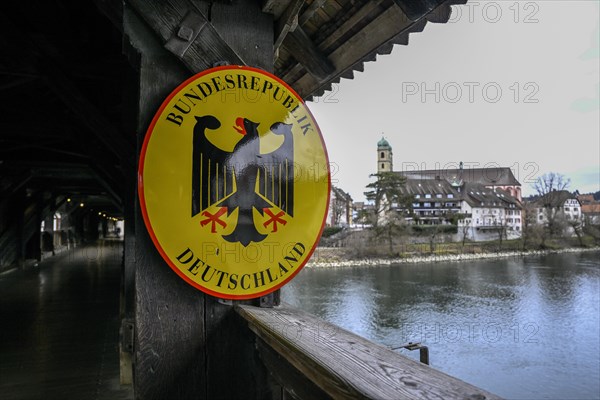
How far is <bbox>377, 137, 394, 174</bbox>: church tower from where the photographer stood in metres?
93.4

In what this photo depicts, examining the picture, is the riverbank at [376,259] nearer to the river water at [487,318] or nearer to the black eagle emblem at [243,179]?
the river water at [487,318]

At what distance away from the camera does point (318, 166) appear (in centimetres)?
180

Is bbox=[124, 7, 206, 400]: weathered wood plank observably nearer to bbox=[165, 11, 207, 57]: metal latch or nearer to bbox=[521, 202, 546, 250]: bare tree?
bbox=[165, 11, 207, 57]: metal latch

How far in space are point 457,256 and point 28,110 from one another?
4949 centimetres

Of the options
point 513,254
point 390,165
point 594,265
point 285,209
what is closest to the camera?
point 285,209

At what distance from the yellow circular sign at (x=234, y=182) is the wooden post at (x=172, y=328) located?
0.28ft

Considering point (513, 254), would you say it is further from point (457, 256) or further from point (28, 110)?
point (28, 110)

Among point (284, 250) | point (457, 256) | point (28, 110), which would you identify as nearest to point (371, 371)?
point (284, 250)

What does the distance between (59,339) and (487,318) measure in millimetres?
22788

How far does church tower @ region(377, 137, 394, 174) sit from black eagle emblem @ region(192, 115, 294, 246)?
306ft

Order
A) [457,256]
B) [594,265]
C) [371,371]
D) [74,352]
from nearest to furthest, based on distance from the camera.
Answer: [371,371] → [74,352] → [594,265] → [457,256]

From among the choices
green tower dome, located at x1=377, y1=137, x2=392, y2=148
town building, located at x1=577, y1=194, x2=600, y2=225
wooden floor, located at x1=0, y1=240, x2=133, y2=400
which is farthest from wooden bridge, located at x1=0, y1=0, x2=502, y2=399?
green tower dome, located at x1=377, y1=137, x2=392, y2=148

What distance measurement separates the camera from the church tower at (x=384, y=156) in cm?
9344

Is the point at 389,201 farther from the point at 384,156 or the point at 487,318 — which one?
the point at 384,156
